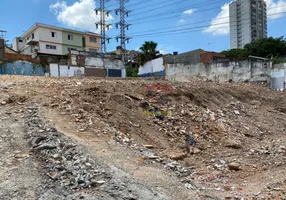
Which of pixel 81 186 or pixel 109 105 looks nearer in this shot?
pixel 81 186

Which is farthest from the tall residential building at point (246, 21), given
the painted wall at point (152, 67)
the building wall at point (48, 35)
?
the building wall at point (48, 35)

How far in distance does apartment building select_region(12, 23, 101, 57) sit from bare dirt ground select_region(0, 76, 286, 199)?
26745mm

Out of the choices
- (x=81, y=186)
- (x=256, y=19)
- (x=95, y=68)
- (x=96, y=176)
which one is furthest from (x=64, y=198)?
(x=256, y=19)

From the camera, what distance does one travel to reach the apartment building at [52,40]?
32.3 metres

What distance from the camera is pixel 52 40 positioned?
109 feet

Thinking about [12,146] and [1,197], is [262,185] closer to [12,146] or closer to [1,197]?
[1,197]

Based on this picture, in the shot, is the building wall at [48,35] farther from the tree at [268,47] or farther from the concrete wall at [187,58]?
the tree at [268,47]

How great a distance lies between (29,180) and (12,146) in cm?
119

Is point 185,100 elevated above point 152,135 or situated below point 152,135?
above

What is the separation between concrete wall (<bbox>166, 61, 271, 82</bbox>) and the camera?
15.9 metres

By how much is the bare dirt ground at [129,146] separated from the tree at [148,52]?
60.5ft

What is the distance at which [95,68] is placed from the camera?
25.6m

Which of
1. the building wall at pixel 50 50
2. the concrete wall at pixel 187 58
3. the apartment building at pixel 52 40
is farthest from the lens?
the building wall at pixel 50 50

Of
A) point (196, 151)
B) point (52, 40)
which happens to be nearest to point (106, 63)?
A: point (52, 40)
